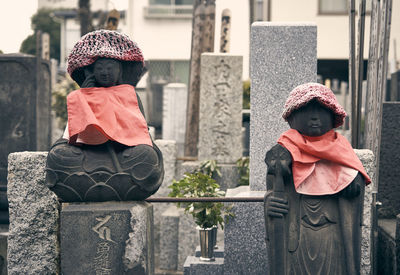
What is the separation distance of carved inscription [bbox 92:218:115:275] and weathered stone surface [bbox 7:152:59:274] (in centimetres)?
63

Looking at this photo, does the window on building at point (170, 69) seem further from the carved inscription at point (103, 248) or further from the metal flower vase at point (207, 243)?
the carved inscription at point (103, 248)

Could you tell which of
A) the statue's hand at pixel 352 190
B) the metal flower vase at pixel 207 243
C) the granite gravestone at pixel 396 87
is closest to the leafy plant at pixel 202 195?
the metal flower vase at pixel 207 243

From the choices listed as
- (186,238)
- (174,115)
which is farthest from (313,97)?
(174,115)

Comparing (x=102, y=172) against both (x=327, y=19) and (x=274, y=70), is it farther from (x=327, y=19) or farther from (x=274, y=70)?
(x=327, y=19)

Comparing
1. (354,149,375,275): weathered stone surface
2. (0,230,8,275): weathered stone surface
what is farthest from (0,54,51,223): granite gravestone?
(354,149,375,275): weathered stone surface

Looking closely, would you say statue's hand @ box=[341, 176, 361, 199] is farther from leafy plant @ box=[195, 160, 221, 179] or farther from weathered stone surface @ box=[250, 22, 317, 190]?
leafy plant @ box=[195, 160, 221, 179]

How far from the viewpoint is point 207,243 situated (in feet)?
19.3

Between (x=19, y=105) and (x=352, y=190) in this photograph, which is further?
(x=19, y=105)

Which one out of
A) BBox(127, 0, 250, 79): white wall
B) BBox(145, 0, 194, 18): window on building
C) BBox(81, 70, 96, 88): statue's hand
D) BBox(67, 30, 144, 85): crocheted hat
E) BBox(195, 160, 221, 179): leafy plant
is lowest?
BBox(195, 160, 221, 179): leafy plant

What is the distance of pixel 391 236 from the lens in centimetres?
541

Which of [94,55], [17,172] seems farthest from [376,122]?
[17,172]

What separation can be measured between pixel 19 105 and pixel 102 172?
12.4 ft

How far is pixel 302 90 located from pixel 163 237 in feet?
15.9

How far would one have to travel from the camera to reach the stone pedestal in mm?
4102
